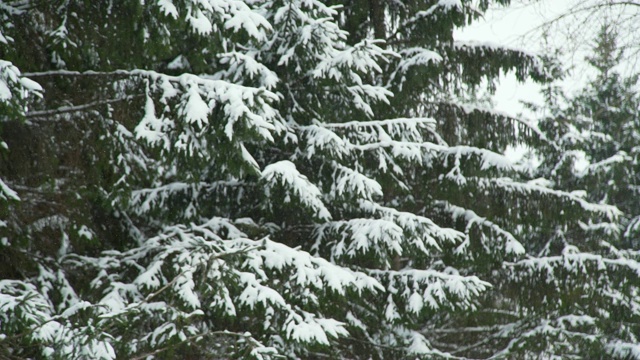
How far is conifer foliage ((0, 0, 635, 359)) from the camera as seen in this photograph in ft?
16.3

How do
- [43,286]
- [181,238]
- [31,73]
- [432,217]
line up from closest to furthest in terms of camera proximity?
[31,73], [43,286], [181,238], [432,217]

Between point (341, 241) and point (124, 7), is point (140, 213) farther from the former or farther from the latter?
point (124, 7)

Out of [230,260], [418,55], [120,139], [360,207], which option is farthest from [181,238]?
[418,55]

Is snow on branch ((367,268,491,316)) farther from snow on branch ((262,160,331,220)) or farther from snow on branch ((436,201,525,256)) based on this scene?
snow on branch ((262,160,331,220))

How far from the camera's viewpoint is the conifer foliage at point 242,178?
497 centimetres

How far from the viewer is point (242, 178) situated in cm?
714

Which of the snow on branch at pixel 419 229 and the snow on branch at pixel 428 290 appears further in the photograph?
the snow on branch at pixel 428 290

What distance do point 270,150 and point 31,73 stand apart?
288 centimetres

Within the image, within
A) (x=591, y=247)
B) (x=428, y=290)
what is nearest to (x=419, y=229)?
(x=428, y=290)

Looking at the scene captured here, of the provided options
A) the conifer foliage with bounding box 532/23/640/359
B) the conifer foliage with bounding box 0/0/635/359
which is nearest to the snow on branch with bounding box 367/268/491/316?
the conifer foliage with bounding box 0/0/635/359

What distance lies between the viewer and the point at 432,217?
9.15 metres

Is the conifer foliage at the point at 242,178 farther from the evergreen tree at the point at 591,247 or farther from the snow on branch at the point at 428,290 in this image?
the evergreen tree at the point at 591,247

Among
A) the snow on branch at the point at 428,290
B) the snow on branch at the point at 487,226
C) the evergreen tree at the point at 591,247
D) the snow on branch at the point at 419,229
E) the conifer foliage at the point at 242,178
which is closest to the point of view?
the conifer foliage at the point at 242,178

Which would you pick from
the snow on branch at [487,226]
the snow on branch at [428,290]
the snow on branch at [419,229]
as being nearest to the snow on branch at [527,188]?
the snow on branch at [487,226]
